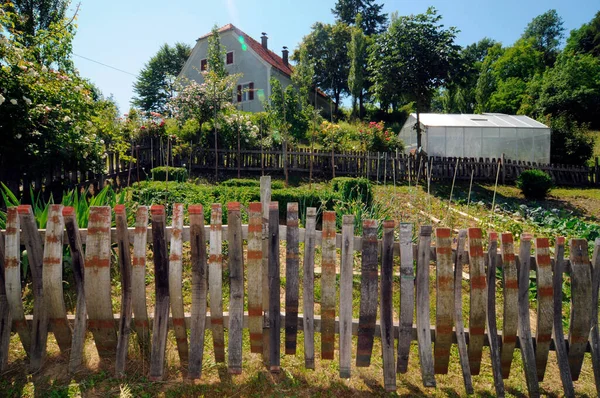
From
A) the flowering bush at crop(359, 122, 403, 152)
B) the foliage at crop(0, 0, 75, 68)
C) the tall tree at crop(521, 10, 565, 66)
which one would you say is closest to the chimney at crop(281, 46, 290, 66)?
the flowering bush at crop(359, 122, 403, 152)

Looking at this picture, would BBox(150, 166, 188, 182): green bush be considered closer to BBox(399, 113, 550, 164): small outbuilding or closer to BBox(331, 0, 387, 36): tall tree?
BBox(399, 113, 550, 164): small outbuilding

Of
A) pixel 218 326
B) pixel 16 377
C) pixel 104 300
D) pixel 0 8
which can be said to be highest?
pixel 0 8

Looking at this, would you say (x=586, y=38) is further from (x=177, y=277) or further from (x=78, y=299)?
(x=78, y=299)

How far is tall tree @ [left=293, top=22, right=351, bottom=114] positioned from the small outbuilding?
18.4m

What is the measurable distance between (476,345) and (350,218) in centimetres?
127

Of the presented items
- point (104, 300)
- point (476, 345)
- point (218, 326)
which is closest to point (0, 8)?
point (104, 300)

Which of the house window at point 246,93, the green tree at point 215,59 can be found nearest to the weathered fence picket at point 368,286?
the green tree at point 215,59

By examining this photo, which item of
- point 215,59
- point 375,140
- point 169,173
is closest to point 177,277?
point 169,173

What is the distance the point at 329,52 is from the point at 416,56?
22.0m

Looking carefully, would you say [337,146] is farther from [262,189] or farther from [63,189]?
[262,189]

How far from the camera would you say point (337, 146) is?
54.5ft

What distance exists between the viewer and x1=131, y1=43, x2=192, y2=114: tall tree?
1486 inches

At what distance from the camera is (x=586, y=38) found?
42.9 meters

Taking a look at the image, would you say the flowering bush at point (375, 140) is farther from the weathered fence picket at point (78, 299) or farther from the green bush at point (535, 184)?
A: the weathered fence picket at point (78, 299)
